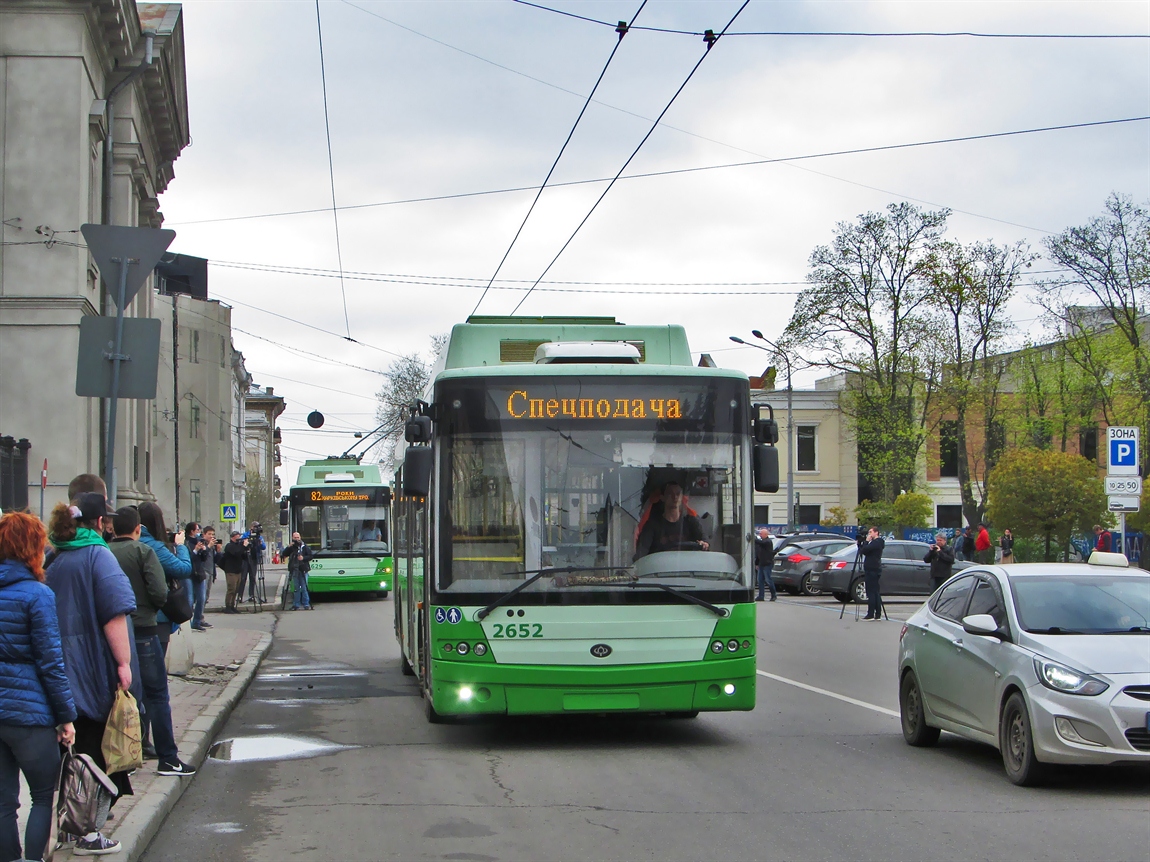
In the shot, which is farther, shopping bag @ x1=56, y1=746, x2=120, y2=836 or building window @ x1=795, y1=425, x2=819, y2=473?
building window @ x1=795, y1=425, x2=819, y2=473

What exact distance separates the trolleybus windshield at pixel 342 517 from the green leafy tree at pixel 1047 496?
623 inches

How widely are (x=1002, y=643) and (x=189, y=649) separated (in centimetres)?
929

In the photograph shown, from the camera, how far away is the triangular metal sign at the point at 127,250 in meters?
8.84

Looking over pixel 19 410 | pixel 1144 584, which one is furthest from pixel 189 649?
pixel 19 410

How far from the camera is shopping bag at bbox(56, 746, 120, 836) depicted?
5805mm

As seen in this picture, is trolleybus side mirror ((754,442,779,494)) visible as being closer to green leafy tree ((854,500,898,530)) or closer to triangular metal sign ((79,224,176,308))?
triangular metal sign ((79,224,176,308))


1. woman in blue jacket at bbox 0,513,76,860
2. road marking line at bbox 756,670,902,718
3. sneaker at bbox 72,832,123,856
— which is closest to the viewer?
woman in blue jacket at bbox 0,513,76,860

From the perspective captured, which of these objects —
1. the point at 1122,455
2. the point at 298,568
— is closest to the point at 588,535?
the point at 1122,455

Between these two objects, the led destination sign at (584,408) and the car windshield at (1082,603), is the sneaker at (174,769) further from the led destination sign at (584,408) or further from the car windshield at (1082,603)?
the car windshield at (1082,603)

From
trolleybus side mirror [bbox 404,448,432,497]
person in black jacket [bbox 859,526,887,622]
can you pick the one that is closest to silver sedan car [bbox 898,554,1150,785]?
trolleybus side mirror [bbox 404,448,432,497]

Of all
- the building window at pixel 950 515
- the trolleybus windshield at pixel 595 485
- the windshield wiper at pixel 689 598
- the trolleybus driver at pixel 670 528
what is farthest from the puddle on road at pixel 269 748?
the building window at pixel 950 515

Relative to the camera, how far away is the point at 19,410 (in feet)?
81.5

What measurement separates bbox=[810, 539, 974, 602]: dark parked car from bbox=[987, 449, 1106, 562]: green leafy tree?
128 inches

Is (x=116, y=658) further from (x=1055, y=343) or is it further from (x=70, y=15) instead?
(x=1055, y=343)
